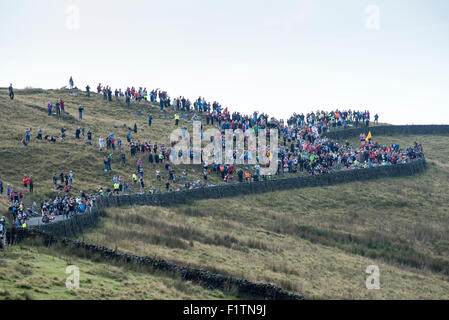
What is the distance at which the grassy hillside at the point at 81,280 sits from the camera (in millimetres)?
21719

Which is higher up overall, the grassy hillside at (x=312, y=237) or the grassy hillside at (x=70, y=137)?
the grassy hillside at (x=70, y=137)

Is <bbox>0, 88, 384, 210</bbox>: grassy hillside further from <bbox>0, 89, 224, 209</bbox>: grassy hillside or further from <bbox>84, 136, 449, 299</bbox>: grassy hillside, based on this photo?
<bbox>84, 136, 449, 299</bbox>: grassy hillside

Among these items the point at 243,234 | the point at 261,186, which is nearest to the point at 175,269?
the point at 243,234

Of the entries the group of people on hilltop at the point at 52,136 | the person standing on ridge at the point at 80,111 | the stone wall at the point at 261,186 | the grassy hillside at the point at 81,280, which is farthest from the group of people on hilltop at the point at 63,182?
the person standing on ridge at the point at 80,111

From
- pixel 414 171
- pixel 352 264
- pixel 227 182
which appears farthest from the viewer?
pixel 414 171

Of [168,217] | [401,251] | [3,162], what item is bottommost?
[401,251]

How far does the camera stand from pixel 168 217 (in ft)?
134

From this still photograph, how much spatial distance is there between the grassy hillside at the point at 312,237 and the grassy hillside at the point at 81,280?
346 cm

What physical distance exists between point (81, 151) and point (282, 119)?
90.6ft

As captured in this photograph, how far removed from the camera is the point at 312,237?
42.5m

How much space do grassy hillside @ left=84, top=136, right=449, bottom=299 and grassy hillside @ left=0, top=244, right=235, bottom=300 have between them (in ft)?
11.4

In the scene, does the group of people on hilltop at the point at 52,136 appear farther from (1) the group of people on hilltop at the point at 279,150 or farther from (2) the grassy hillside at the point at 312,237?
(2) the grassy hillside at the point at 312,237
